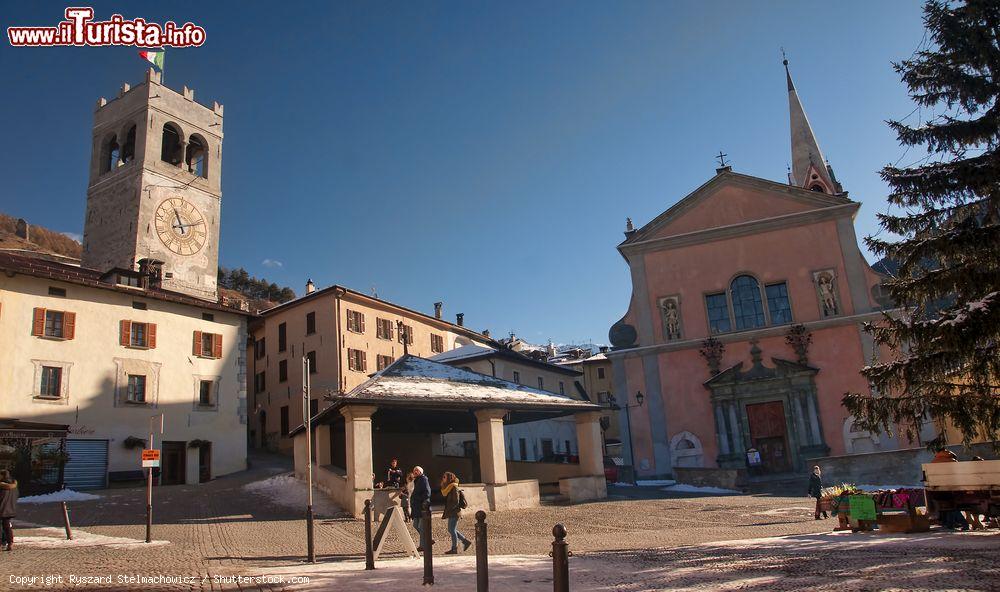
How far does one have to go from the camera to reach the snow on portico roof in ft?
62.6

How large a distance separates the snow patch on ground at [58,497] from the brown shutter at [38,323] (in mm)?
6256

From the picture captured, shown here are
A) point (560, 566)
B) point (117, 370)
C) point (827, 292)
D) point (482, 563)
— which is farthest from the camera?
point (827, 292)

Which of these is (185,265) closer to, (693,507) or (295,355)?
A: (295,355)

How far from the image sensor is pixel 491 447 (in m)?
20.2

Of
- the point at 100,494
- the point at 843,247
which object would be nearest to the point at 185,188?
the point at 100,494

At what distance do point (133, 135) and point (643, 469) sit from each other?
4268cm

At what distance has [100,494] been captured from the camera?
2347cm

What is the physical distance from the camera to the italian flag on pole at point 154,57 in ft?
158

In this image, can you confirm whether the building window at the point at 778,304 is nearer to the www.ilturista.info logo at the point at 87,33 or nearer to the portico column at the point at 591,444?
the portico column at the point at 591,444

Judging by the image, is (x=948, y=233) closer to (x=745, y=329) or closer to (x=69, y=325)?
(x=745, y=329)

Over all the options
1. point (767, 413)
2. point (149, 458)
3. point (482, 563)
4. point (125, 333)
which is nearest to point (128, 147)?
point (125, 333)

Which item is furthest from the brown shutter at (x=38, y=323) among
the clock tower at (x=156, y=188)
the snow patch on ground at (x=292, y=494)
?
the clock tower at (x=156, y=188)

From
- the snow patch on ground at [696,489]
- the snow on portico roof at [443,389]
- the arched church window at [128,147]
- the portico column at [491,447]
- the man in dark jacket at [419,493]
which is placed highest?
the arched church window at [128,147]

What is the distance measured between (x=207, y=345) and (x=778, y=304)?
26360 millimetres
